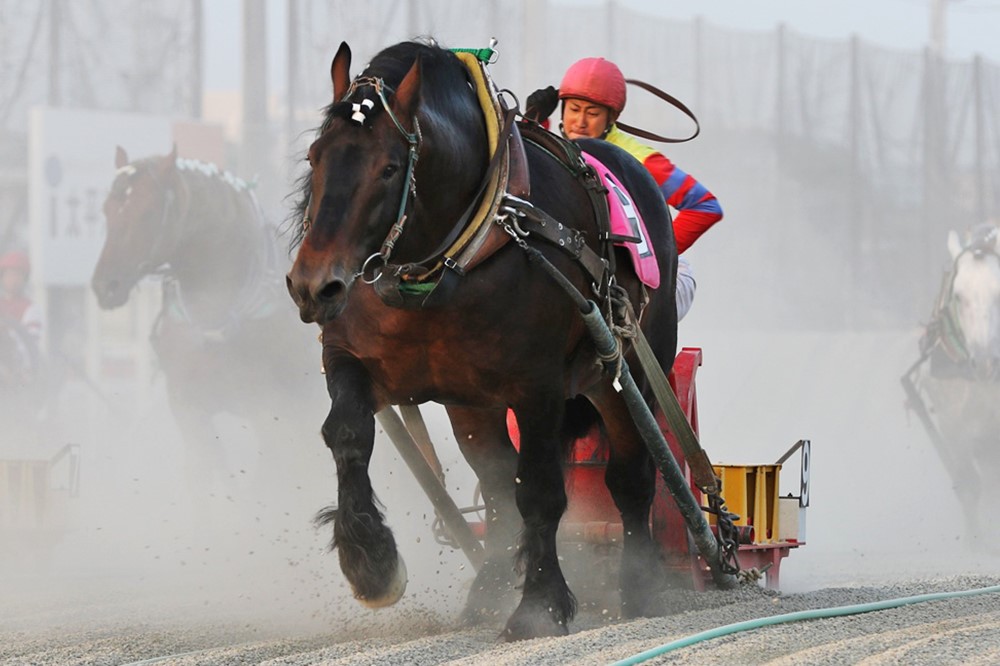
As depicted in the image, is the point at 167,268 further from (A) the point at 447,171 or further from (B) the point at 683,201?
(A) the point at 447,171

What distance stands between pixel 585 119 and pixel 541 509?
1951 mm

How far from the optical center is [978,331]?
12.8 metres

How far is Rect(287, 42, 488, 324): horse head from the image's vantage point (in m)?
3.98

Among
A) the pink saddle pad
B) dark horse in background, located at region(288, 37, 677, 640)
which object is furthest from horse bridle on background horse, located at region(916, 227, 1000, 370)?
dark horse in background, located at region(288, 37, 677, 640)

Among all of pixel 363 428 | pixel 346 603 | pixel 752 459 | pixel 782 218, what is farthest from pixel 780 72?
pixel 363 428

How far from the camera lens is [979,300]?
42.0 ft

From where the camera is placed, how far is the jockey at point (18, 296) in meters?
11.4

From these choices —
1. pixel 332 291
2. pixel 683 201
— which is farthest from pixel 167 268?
pixel 332 291

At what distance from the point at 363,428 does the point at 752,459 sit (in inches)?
421

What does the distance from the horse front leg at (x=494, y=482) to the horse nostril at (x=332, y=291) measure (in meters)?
1.41

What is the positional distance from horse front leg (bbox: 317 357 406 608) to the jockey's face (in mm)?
2042

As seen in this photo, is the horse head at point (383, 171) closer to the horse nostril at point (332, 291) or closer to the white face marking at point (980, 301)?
the horse nostril at point (332, 291)

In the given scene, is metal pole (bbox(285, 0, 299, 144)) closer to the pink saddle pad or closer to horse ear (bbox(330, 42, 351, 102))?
the pink saddle pad

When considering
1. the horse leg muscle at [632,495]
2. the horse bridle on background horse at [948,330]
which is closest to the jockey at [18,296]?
the horse bridle on background horse at [948,330]
